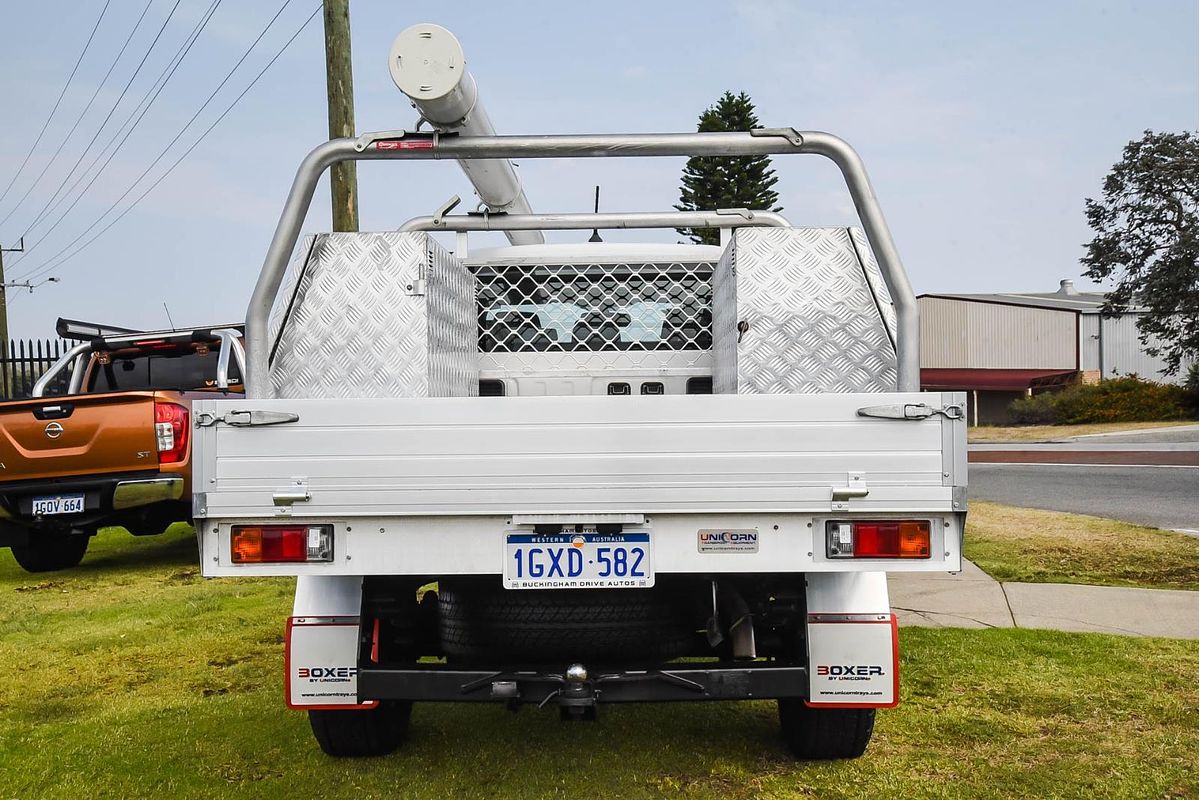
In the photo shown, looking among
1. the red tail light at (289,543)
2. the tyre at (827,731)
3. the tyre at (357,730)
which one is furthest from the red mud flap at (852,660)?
the red tail light at (289,543)

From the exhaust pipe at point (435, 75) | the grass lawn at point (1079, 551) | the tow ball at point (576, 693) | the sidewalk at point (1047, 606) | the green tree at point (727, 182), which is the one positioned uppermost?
the green tree at point (727, 182)

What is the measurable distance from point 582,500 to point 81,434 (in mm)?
6154

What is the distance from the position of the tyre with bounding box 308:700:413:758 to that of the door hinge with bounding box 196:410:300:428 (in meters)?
1.26

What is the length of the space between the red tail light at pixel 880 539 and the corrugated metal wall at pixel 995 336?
4465 cm

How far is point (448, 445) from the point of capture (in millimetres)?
3230

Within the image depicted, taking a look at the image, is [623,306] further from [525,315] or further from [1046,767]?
[1046,767]

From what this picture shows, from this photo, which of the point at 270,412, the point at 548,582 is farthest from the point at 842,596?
the point at 270,412

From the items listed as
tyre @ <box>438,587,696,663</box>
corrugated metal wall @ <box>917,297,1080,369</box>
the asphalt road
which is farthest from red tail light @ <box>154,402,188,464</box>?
corrugated metal wall @ <box>917,297,1080,369</box>

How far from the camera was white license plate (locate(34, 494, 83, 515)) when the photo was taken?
26.6 ft

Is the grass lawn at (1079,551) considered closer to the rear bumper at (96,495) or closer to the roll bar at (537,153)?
the roll bar at (537,153)

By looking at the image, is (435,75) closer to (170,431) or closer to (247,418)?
(247,418)

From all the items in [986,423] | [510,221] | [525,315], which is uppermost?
[510,221]

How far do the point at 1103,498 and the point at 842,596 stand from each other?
446 inches

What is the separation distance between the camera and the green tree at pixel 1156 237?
36.9 metres
